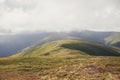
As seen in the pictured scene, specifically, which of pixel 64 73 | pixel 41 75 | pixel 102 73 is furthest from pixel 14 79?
pixel 102 73

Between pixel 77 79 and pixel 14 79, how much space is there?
2019cm

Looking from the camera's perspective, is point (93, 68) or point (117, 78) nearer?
point (117, 78)

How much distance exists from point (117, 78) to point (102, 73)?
25.4 ft

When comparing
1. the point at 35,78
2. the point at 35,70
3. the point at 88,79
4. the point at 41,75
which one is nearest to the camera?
the point at 88,79

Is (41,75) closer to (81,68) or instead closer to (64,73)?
(64,73)

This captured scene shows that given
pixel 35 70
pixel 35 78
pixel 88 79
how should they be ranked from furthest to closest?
pixel 35 70 → pixel 35 78 → pixel 88 79

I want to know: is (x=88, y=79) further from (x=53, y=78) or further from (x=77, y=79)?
(x=53, y=78)

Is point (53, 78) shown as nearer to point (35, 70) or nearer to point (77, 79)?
Answer: point (77, 79)

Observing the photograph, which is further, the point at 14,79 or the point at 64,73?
the point at 64,73

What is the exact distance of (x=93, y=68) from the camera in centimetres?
8606

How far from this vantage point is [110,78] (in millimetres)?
71250

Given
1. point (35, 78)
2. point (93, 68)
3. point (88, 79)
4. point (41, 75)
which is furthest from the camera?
point (93, 68)

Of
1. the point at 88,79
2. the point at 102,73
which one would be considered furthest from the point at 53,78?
the point at 102,73

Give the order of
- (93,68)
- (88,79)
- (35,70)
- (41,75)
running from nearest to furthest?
(88,79), (41,75), (93,68), (35,70)
